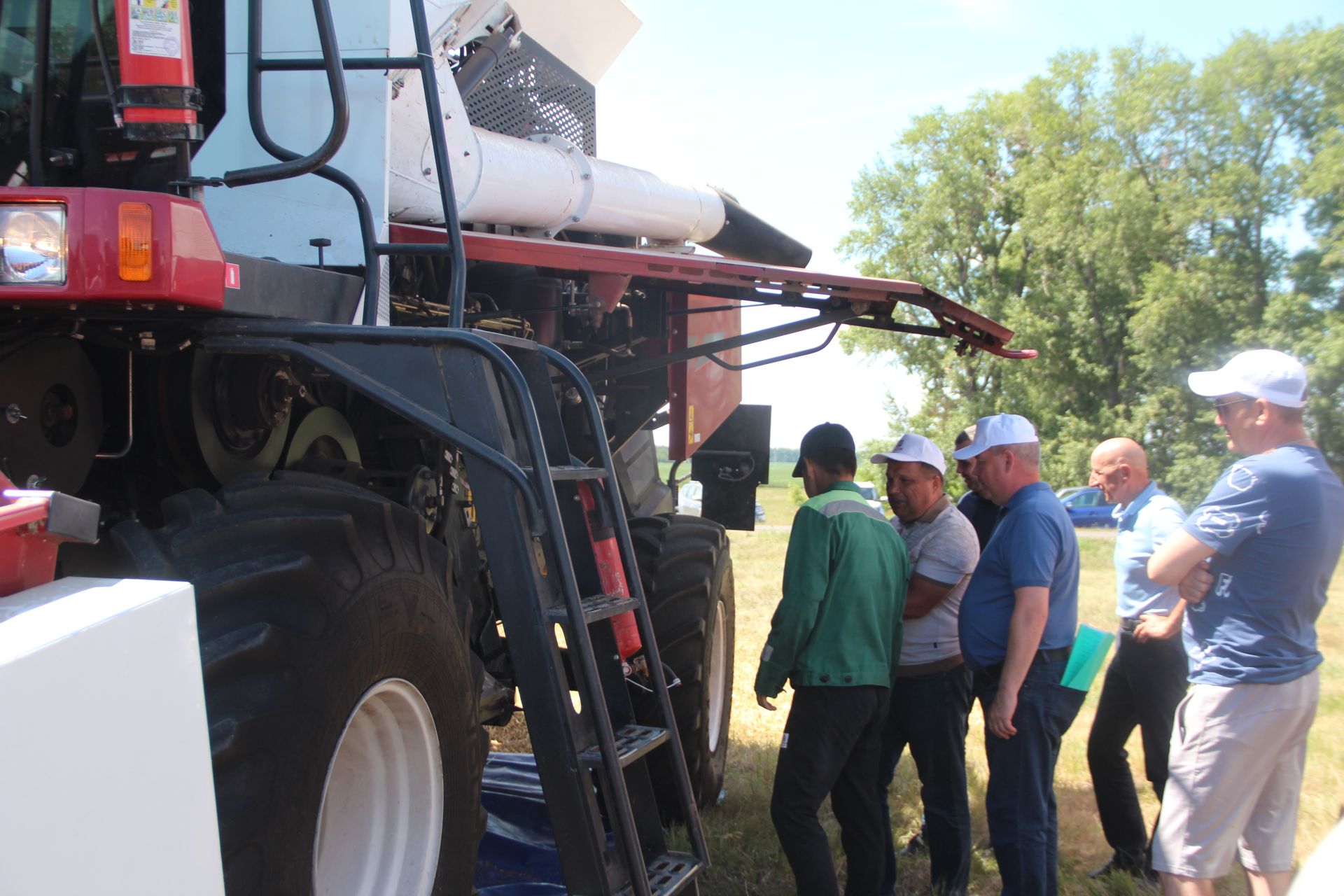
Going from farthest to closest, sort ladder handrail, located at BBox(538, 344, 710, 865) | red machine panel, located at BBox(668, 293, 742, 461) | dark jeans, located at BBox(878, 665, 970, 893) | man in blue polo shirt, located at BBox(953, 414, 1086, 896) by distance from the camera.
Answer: red machine panel, located at BBox(668, 293, 742, 461)
dark jeans, located at BBox(878, 665, 970, 893)
man in blue polo shirt, located at BBox(953, 414, 1086, 896)
ladder handrail, located at BBox(538, 344, 710, 865)

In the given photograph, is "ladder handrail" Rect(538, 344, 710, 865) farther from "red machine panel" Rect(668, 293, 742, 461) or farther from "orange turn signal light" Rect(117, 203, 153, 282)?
"red machine panel" Rect(668, 293, 742, 461)

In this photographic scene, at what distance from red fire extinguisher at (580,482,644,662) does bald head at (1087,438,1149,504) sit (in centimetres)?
263

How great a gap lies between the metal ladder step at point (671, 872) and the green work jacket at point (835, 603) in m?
1.25

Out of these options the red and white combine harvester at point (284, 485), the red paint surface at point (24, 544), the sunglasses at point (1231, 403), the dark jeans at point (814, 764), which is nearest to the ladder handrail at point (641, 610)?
the red and white combine harvester at point (284, 485)

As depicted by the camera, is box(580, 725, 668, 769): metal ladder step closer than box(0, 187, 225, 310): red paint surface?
No

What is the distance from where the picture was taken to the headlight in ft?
6.57

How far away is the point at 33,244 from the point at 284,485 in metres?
0.69

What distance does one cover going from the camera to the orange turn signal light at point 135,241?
2035mm

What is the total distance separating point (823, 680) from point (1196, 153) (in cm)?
3634

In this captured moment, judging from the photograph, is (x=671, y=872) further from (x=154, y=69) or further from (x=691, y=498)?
(x=691, y=498)

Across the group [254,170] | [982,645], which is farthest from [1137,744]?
[254,170]

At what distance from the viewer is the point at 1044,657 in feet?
12.9

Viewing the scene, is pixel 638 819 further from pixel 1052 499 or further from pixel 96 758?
pixel 1052 499

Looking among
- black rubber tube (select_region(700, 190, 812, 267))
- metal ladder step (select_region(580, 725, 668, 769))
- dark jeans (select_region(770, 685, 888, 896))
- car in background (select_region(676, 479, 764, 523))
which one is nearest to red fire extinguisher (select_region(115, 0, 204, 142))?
metal ladder step (select_region(580, 725, 668, 769))
